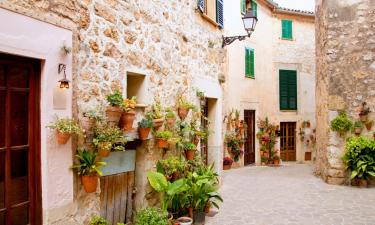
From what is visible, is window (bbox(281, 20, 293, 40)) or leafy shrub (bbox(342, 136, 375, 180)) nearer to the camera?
leafy shrub (bbox(342, 136, 375, 180))

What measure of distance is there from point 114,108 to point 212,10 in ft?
16.6

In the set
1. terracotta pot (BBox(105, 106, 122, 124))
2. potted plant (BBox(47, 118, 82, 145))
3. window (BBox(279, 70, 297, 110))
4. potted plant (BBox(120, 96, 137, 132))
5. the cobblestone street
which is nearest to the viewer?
potted plant (BBox(47, 118, 82, 145))

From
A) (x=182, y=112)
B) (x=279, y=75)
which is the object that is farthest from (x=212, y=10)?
(x=279, y=75)

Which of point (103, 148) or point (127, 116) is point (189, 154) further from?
point (103, 148)

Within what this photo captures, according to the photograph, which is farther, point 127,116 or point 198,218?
point 198,218

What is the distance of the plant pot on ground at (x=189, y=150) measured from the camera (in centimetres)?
681

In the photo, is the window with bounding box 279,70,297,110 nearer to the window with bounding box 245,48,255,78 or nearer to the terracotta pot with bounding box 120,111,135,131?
the window with bounding box 245,48,255,78

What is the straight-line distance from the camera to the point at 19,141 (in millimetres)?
3441

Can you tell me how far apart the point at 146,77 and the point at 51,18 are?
2.12m

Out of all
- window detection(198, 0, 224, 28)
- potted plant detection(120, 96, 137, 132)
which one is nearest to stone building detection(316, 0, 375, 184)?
window detection(198, 0, 224, 28)

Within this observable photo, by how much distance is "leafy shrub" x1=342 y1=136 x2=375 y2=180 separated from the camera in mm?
9312

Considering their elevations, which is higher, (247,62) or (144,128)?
(247,62)

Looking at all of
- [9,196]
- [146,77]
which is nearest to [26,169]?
[9,196]

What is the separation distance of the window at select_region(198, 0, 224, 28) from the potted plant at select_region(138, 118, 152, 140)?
11.1ft
